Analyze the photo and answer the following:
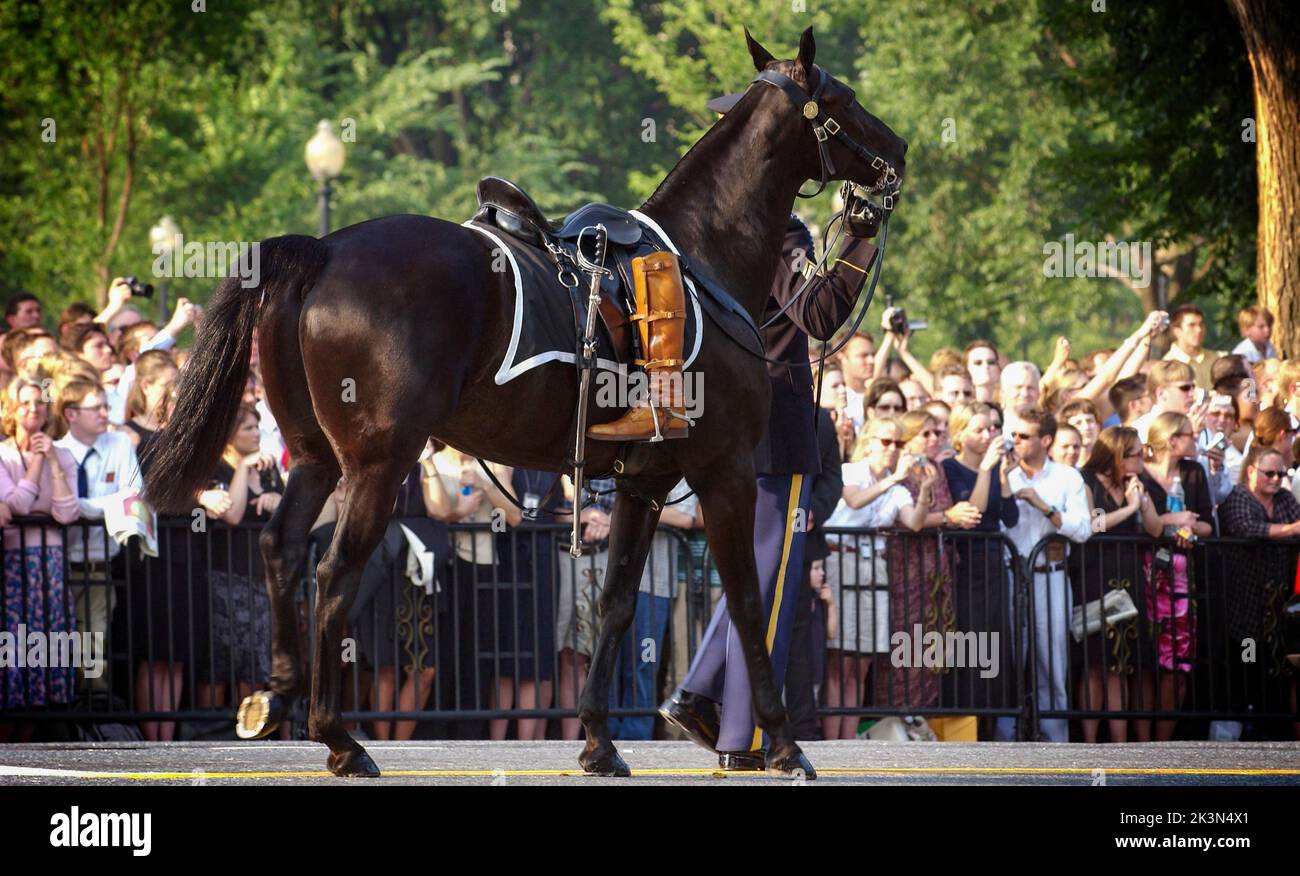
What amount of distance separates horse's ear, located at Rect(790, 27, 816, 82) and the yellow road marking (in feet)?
9.38

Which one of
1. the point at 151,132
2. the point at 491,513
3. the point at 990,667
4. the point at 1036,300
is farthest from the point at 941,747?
the point at 1036,300

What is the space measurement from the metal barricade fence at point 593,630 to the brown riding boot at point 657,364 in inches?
125

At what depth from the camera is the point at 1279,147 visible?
675 inches

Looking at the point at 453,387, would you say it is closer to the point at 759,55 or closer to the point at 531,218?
the point at 531,218

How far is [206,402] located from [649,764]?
106 inches

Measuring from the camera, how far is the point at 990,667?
38.7 feet

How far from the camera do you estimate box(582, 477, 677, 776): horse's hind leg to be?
26.7 ft

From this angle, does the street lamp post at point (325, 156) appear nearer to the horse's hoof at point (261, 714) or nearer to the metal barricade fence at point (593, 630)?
the metal barricade fence at point (593, 630)

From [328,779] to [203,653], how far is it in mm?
3948

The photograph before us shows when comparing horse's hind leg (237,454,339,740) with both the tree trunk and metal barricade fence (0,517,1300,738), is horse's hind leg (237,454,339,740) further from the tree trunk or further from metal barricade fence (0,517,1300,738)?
the tree trunk

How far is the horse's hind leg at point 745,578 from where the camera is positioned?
802 centimetres

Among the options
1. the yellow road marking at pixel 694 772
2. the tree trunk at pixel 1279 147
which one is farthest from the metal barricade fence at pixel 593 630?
the tree trunk at pixel 1279 147
